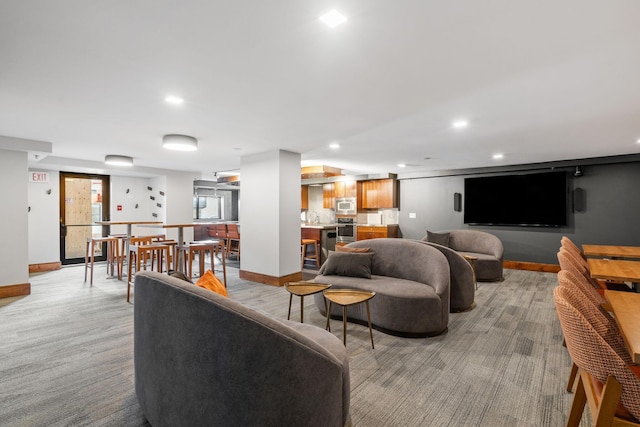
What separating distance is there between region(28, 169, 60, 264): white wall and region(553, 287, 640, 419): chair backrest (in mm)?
8575

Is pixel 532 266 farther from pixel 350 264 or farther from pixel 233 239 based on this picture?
pixel 233 239

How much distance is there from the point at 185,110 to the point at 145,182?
5890 millimetres

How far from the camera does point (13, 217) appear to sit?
4586 millimetres

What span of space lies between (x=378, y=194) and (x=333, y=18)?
7.14m

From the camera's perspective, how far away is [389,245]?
12.6ft

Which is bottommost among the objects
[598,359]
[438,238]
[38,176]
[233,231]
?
[598,359]

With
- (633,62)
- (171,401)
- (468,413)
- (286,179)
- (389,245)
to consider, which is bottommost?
(468,413)

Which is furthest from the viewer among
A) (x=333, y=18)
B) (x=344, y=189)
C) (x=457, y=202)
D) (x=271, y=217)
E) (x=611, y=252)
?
(x=344, y=189)

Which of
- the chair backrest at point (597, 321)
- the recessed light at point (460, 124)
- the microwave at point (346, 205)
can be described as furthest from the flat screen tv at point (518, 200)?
the chair backrest at point (597, 321)

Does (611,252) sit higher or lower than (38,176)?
lower

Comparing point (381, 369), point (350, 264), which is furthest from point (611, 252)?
point (381, 369)

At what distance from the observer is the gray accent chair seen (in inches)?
146

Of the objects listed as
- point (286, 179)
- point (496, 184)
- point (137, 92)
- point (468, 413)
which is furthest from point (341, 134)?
point (496, 184)

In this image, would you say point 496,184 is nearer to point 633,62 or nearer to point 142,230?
point 633,62
